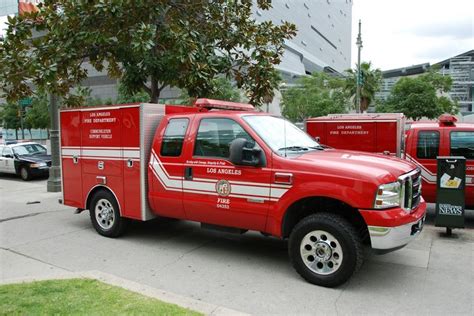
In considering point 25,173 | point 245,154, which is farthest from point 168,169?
point 25,173

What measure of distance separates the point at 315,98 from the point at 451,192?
3417cm

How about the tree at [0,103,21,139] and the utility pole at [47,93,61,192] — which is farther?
the tree at [0,103,21,139]

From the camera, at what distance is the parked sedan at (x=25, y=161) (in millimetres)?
15727

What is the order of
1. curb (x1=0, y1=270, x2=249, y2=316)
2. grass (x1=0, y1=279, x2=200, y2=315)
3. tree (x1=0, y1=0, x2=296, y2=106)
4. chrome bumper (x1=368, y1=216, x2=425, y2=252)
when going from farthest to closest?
tree (x1=0, y1=0, x2=296, y2=106) < chrome bumper (x1=368, y1=216, x2=425, y2=252) < curb (x1=0, y1=270, x2=249, y2=316) < grass (x1=0, y1=279, x2=200, y2=315)

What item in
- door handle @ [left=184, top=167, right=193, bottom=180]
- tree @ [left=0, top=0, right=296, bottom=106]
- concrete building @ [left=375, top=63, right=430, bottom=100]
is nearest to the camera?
door handle @ [left=184, top=167, right=193, bottom=180]

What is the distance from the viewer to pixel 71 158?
7.43 m

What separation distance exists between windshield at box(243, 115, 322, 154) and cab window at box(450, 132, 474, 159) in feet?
11.1

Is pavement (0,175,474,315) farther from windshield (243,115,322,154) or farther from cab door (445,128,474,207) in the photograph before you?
windshield (243,115,322,154)

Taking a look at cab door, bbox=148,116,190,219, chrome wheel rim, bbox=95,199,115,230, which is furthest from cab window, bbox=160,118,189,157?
chrome wheel rim, bbox=95,199,115,230

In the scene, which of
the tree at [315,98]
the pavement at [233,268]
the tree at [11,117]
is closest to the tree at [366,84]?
the tree at [315,98]

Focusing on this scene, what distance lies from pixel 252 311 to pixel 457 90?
77304 millimetres

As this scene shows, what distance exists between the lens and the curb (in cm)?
401

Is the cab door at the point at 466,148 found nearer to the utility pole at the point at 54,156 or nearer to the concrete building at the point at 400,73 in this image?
the utility pole at the point at 54,156

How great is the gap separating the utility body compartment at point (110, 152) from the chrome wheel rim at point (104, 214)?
10.9 inches
